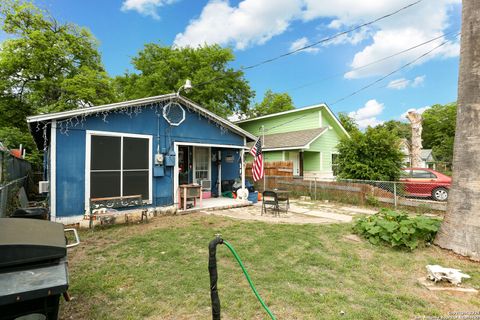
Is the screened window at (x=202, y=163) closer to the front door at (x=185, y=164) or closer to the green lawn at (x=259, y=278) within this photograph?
the front door at (x=185, y=164)

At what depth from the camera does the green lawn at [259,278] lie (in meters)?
2.93

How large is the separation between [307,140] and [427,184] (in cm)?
603

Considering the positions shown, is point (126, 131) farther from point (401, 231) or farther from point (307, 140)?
point (307, 140)

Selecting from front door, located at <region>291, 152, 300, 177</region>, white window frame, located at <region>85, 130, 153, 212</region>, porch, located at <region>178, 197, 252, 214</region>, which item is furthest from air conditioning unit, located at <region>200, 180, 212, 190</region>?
front door, located at <region>291, 152, 300, 177</region>

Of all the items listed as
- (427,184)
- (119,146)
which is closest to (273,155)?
(427,184)

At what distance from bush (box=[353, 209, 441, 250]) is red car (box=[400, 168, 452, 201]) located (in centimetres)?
634

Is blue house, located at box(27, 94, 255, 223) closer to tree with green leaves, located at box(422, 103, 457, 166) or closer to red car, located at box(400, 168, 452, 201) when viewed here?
red car, located at box(400, 168, 452, 201)

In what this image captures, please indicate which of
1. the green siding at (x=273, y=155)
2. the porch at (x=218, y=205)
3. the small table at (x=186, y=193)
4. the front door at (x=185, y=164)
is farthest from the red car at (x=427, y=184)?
the front door at (x=185, y=164)

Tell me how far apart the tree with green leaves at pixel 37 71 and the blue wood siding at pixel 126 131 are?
41.8 feet

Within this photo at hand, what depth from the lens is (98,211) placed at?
674 cm

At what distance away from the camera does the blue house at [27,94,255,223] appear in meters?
6.52

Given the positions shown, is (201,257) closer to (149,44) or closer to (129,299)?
(129,299)

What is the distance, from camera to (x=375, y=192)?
9.69 metres

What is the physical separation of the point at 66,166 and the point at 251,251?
209 inches
